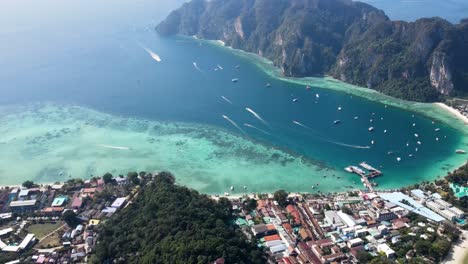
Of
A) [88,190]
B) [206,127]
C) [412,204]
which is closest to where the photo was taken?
[412,204]

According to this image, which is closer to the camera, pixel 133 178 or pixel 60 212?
pixel 60 212

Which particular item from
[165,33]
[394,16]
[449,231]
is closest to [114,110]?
[449,231]

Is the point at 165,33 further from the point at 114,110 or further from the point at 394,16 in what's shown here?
the point at 394,16

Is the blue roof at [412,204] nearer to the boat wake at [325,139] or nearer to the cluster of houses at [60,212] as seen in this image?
the boat wake at [325,139]

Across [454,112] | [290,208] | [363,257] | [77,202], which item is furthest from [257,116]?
[363,257]

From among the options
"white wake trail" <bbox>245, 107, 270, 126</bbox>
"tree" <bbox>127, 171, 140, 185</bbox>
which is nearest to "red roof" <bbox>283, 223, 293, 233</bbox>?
"tree" <bbox>127, 171, 140, 185</bbox>

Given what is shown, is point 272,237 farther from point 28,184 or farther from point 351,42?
point 351,42

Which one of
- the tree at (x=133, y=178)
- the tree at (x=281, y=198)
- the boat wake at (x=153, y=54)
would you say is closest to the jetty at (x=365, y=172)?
the tree at (x=281, y=198)

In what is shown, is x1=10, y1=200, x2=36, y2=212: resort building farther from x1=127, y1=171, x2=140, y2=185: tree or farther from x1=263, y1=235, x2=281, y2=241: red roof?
x1=263, y1=235, x2=281, y2=241: red roof
